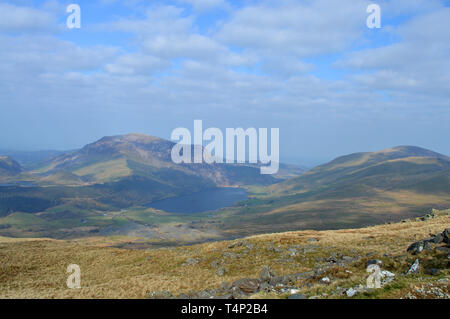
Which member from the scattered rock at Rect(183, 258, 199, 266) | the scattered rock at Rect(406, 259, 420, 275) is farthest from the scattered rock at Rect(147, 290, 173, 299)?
the scattered rock at Rect(406, 259, 420, 275)

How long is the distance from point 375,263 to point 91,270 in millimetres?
35364

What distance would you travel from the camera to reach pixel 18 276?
3628cm

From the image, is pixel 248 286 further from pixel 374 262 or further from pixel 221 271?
pixel 374 262

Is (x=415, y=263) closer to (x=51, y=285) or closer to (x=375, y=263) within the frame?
(x=375, y=263)

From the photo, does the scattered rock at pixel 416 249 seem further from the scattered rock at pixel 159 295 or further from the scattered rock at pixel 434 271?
the scattered rock at pixel 159 295

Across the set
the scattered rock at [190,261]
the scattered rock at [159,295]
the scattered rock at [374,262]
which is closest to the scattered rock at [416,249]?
the scattered rock at [374,262]

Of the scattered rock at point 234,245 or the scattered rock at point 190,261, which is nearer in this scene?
the scattered rock at point 190,261

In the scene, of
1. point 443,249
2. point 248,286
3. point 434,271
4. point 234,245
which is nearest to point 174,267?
point 234,245

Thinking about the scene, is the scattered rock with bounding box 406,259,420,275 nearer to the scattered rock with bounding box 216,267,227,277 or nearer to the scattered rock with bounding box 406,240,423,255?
the scattered rock with bounding box 406,240,423,255

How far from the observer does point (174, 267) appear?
39469 mm

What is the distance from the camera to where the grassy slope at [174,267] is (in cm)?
2584
